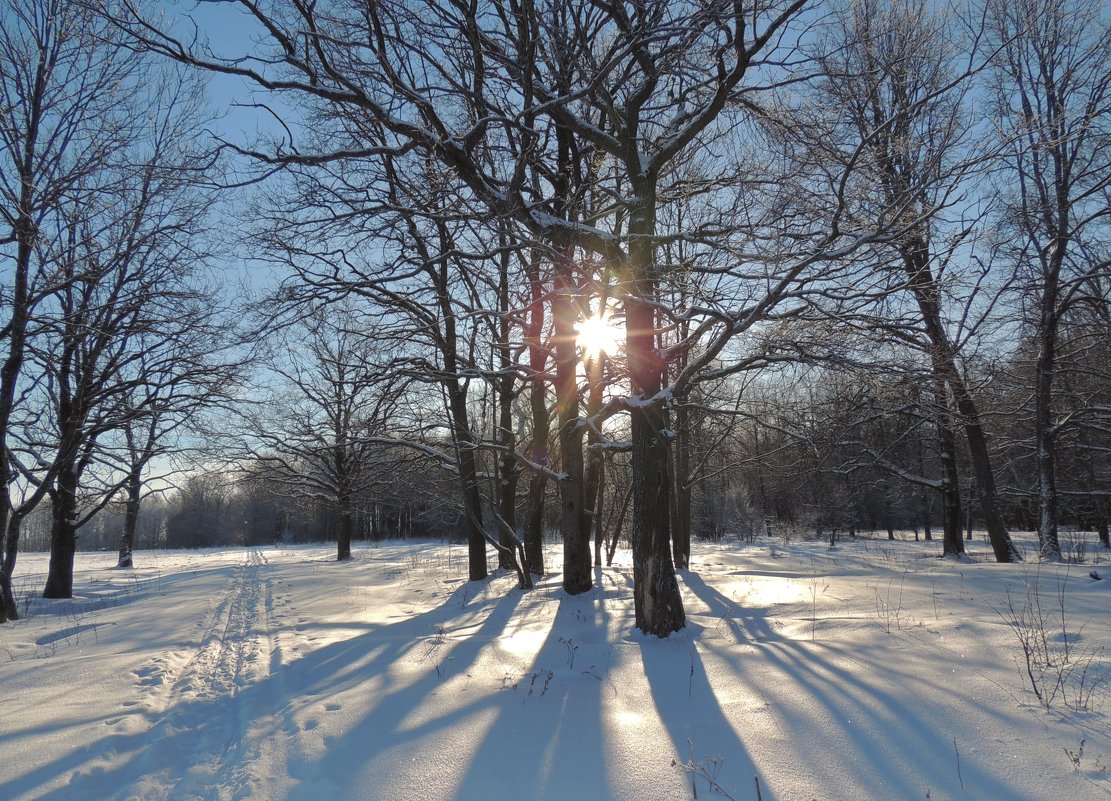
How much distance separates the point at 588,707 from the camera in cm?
427

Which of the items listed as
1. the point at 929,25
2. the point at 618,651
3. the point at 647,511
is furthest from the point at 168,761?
the point at 929,25

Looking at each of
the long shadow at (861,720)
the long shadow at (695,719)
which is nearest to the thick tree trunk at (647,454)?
the long shadow at (695,719)

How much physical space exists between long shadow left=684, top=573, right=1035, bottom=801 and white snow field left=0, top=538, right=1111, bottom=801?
2 centimetres

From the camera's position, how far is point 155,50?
5.81m

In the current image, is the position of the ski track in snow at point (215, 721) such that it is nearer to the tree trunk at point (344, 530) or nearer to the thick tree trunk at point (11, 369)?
the thick tree trunk at point (11, 369)

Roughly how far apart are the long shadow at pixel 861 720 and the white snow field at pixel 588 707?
0.06 feet

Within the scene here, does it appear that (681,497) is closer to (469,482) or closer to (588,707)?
(469,482)

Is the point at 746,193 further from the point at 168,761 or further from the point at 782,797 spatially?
the point at 168,761

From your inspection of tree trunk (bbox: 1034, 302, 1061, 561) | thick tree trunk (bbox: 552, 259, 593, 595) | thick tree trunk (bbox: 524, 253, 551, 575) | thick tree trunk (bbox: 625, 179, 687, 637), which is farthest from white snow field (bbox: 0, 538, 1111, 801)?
tree trunk (bbox: 1034, 302, 1061, 561)

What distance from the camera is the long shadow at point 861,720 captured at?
3006 millimetres

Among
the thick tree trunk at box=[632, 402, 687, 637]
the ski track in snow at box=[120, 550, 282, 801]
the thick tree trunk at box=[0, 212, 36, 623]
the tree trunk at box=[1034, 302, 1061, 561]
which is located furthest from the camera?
the tree trunk at box=[1034, 302, 1061, 561]

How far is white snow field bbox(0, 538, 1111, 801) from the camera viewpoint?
316 centimetres

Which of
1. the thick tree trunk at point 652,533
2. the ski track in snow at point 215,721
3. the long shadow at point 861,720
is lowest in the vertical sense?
the ski track in snow at point 215,721

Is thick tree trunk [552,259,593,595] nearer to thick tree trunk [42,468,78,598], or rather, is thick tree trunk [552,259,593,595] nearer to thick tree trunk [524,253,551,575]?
thick tree trunk [524,253,551,575]
